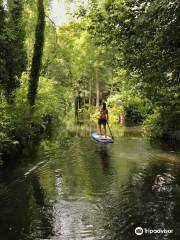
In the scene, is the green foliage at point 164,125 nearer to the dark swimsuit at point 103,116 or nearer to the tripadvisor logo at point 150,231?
the dark swimsuit at point 103,116

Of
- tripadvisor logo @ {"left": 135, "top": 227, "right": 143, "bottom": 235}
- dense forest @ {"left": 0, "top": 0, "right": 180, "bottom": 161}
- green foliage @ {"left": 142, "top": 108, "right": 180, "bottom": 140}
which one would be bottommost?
tripadvisor logo @ {"left": 135, "top": 227, "right": 143, "bottom": 235}

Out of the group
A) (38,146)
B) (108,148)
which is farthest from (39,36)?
(108,148)

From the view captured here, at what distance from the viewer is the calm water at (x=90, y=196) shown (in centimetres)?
773

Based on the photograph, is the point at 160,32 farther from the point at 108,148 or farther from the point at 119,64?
the point at 108,148

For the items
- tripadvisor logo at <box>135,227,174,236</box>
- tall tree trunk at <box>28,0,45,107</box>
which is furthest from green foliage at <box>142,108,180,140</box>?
tripadvisor logo at <box>135,227,174,236</box>

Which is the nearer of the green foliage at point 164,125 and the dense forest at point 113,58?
Result: the dense forest at point 113,58

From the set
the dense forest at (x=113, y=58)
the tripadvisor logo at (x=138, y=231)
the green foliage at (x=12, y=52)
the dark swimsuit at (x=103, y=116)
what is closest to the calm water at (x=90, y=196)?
the tripadvisor logo at (x=138, y=231)

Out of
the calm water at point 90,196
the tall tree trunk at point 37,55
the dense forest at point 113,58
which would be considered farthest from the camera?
the tall tree trunk at point 37,55

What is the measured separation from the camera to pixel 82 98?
70.1 meters

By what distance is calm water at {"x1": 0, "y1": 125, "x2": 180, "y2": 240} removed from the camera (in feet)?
25.4

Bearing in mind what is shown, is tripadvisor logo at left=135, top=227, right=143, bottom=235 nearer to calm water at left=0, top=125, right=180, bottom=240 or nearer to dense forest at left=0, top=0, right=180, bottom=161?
calm water at left=0, top=125, right=180, bottom=240

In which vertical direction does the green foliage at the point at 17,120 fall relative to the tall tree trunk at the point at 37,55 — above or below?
below

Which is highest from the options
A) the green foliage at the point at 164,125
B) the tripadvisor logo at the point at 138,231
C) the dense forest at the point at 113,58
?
the dense forest at the point at 113,58

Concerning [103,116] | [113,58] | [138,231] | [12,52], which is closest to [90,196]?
[138,231]
